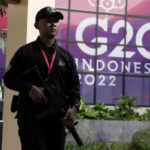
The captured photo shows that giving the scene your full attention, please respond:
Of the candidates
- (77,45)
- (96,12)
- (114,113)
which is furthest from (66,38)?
(114,113)

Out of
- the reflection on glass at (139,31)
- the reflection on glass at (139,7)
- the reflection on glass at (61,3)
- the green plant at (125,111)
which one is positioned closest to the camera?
the green plant at (125,111)

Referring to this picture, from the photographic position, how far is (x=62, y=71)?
3740 mm

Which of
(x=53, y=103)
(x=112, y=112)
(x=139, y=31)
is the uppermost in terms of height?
(x=139, y=31)

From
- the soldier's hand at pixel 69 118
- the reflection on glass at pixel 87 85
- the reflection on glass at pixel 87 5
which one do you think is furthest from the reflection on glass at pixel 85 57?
the soldier's hand at pixel 69 118

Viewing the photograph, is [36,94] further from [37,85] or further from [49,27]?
[49,27]

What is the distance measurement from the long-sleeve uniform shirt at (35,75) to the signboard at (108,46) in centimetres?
1055

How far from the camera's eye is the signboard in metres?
14.7

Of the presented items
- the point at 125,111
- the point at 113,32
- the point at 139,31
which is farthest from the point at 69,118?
the point at 139,31

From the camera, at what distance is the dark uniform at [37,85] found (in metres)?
3.58

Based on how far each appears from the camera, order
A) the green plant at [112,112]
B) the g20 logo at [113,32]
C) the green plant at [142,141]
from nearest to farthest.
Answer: the green plant at [142,141], the green plant at [112,112], the g20 logo at [113,32]

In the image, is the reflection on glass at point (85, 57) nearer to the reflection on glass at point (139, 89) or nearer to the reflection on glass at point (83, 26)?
the reflection on glass at point (83, 26)

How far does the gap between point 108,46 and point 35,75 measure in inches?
455

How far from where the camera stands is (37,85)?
3.65 meters

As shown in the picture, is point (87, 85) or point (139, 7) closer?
Result: point (87, 85)
